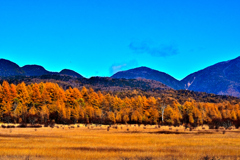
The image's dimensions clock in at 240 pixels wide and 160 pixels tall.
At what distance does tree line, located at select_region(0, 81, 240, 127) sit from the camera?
84569 millimetres

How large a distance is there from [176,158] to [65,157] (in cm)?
885

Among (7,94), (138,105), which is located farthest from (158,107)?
(7,94)

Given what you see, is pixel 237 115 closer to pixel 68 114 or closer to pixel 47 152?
pixel 68 114

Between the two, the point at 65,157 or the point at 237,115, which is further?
the point at 237,115

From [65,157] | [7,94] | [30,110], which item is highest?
[7,94]

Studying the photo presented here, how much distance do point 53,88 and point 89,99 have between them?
1735 cm

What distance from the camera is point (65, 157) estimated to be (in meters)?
20.5

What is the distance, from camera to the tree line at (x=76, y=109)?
3329 inches

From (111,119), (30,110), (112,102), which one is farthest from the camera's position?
(112,102)

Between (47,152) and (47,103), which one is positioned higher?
(47,103)

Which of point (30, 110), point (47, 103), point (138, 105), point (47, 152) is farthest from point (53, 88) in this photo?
point (47, 152)

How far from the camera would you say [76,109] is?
9219 centimetres

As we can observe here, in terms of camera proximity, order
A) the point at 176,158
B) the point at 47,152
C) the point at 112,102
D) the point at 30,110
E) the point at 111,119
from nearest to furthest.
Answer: the point at 176,158, the point at 47,152, the point at 30,110, the point at 111,119, the point at 112,102

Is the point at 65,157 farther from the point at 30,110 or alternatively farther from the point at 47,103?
the point at 47,103
